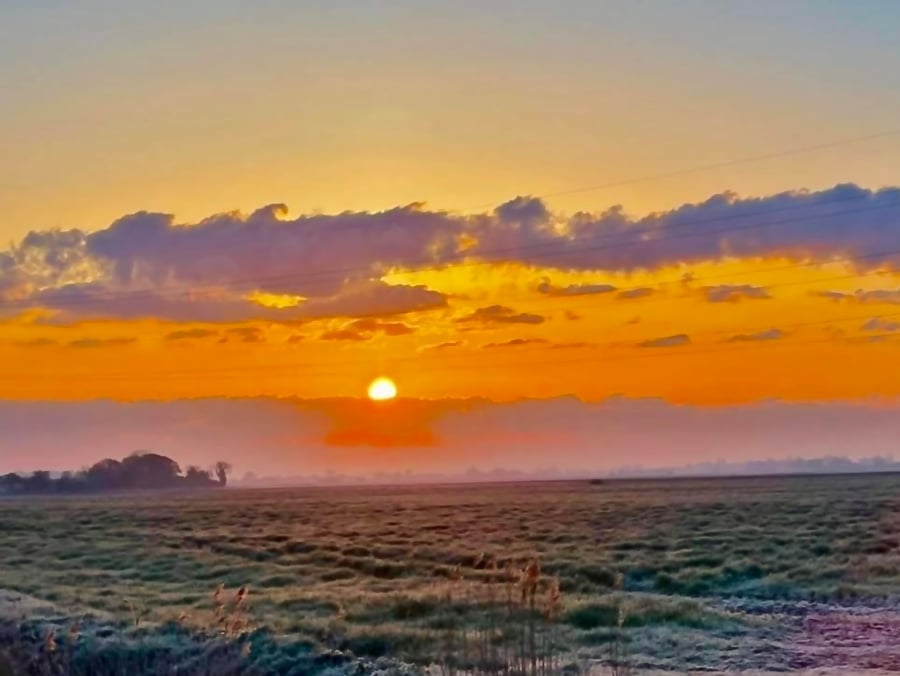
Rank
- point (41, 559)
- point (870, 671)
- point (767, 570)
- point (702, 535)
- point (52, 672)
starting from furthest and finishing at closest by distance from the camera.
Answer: point (702, 535) → point (41, 559) → point (767, 570) → point (870, 671) → point (52, 672)

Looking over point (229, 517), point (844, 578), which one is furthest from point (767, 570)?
point (229, 517)

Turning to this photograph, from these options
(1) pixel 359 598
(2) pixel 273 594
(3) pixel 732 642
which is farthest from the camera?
(2) pixel 273 594

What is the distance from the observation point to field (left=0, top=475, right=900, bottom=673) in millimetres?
20844

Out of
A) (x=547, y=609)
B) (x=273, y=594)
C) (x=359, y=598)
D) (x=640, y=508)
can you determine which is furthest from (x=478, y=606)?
(x=640, y=508)

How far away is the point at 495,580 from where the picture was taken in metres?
23.6

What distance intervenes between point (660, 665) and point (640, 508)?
179 feet

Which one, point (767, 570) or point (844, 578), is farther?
point (767, 570)

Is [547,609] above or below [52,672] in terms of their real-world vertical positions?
above

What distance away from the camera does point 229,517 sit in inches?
2940

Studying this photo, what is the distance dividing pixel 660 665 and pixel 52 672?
8.64 meters

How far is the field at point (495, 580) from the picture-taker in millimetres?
20844

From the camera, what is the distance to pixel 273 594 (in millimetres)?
31188

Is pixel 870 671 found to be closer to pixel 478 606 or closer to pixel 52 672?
pixel 478 606

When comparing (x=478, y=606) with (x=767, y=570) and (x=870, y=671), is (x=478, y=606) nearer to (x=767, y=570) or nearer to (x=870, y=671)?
(x=870, y=671)
